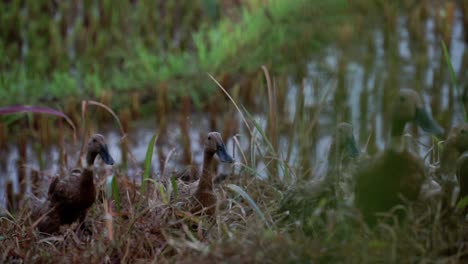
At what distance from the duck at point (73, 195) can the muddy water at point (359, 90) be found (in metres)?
1.18

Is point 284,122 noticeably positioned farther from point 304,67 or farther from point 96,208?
point 96,208

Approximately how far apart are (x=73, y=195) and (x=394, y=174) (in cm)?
74

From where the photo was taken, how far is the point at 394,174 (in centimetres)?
155

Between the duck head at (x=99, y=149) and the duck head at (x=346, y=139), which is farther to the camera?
the duck head at (x=99, y=149)

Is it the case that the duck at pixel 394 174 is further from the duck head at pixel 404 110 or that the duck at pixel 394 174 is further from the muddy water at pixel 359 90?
the muddy water at pixel 359 90

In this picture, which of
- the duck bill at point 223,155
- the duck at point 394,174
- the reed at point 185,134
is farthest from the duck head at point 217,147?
the reed at point 185,134

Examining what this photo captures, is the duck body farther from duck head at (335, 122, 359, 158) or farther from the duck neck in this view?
the duck neck

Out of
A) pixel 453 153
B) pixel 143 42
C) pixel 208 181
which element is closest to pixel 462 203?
pixel 453 153

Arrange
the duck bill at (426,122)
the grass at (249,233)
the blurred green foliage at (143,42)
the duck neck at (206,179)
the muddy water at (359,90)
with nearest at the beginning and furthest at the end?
the grass at (249,233)
the duck bill at (426,122)
the duck neck at (206,179)
the muddy water at (359,90)
the blurred green foliage at (143,42)

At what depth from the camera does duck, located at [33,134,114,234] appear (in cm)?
190

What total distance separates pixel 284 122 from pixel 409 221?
7.30ft

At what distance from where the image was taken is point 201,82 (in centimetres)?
423

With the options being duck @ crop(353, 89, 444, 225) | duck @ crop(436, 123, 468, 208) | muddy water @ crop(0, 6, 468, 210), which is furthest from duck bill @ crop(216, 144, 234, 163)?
muddy water @ crop(0, 6, 468, 210)

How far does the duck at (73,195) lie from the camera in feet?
6.23
